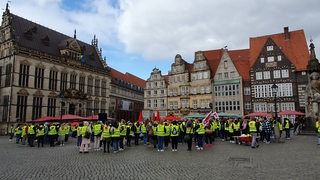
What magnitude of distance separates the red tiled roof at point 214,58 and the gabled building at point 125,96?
23.6 meters

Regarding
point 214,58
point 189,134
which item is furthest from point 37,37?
point 189,134

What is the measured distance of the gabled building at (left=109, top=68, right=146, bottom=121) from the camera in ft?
196

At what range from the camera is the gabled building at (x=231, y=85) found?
140 feet

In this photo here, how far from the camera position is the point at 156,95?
52.0 m

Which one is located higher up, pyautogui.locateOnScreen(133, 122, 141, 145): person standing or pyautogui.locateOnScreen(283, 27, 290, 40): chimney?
pyautogui.locateOnScreen(283, 27, 290, 40): chimney

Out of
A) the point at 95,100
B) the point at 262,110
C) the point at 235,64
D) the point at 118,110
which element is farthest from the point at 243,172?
the point at 118,110

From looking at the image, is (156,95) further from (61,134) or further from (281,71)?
(61,134)

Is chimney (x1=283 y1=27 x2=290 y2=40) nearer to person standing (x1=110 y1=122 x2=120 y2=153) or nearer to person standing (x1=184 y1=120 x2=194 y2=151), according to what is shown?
person standing (x1=184 y1=120 x2=194 y2=151)

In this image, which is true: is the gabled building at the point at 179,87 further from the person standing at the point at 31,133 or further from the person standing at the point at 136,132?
the person standing at the point at 31,133

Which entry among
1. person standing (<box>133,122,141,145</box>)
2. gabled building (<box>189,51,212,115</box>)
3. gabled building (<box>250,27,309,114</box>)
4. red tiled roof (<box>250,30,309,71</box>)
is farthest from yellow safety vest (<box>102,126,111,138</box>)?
red tiled roof (<box>250,30,309,71</box>)

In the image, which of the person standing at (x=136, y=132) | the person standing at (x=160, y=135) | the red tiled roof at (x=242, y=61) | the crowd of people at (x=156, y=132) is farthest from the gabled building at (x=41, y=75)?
the red tiled roof at (x=242, y=61)

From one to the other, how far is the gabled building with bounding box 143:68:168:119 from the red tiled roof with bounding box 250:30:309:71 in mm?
17653

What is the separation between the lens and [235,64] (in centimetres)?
4497

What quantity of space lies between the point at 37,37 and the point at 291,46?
4146cm
